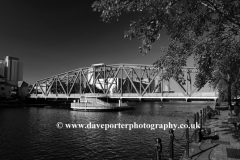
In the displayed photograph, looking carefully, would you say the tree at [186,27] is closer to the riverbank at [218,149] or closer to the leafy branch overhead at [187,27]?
the leafy branch overhead at [187,27]

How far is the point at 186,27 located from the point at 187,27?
10 cm

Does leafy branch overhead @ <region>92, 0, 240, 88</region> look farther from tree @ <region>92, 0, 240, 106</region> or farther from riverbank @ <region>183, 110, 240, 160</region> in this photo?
riverbank @ <region>183, 110, 240, 160</region>

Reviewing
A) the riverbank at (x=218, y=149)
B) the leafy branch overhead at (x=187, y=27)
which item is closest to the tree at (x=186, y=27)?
the leafy branch overhead at (x=187, y=27)

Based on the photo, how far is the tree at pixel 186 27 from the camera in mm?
8086

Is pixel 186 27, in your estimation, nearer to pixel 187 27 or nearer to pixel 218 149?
pixel 187 27

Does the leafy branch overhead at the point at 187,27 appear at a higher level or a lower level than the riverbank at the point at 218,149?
higher

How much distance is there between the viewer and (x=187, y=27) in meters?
10.5

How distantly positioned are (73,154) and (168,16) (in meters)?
15.4

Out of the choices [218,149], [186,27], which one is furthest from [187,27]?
[218,149]

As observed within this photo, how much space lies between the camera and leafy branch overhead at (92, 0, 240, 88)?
26.5 feet

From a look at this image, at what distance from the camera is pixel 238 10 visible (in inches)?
333

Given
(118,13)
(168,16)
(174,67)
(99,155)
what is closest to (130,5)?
(118,13)

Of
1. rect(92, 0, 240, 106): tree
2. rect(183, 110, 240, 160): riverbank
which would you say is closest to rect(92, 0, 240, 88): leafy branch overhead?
rect(92, 0, 240, 106): tree

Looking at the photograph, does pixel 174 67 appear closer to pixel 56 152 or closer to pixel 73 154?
pixel 73 154
